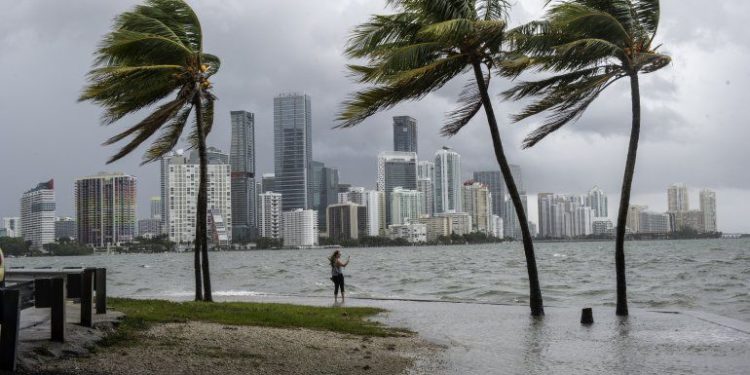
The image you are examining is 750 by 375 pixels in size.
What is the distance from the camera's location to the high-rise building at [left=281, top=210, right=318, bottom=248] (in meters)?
164

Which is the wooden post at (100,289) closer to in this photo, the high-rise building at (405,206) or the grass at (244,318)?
the grass at (244,318)

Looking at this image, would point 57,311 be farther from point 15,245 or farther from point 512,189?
point 15,245

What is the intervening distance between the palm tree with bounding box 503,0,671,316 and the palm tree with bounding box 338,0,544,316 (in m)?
0.64

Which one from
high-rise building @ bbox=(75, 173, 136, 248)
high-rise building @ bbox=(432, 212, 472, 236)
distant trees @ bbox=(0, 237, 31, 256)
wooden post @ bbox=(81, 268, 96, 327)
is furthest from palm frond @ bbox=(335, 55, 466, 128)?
high-rise building @ bbox=(432, 212, 472, 236)

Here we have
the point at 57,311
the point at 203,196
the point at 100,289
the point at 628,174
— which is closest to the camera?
the point at 57,311

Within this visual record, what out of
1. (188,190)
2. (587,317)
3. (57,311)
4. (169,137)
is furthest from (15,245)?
(57,311)

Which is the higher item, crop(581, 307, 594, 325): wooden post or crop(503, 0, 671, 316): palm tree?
crop(503, 0, 671, 316): palm tree

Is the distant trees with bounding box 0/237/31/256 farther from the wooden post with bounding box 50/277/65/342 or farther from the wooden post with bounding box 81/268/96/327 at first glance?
the wooden post with bounding box 50/277/65/342

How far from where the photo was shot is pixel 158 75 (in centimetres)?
1617

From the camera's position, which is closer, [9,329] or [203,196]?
[9,329]

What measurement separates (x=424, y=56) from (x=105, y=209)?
8741 centimetres

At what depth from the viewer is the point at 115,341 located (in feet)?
28.1

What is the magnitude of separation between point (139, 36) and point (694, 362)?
39.6ft

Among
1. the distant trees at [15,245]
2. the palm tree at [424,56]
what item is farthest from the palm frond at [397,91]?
the distant trees at [15,245]
